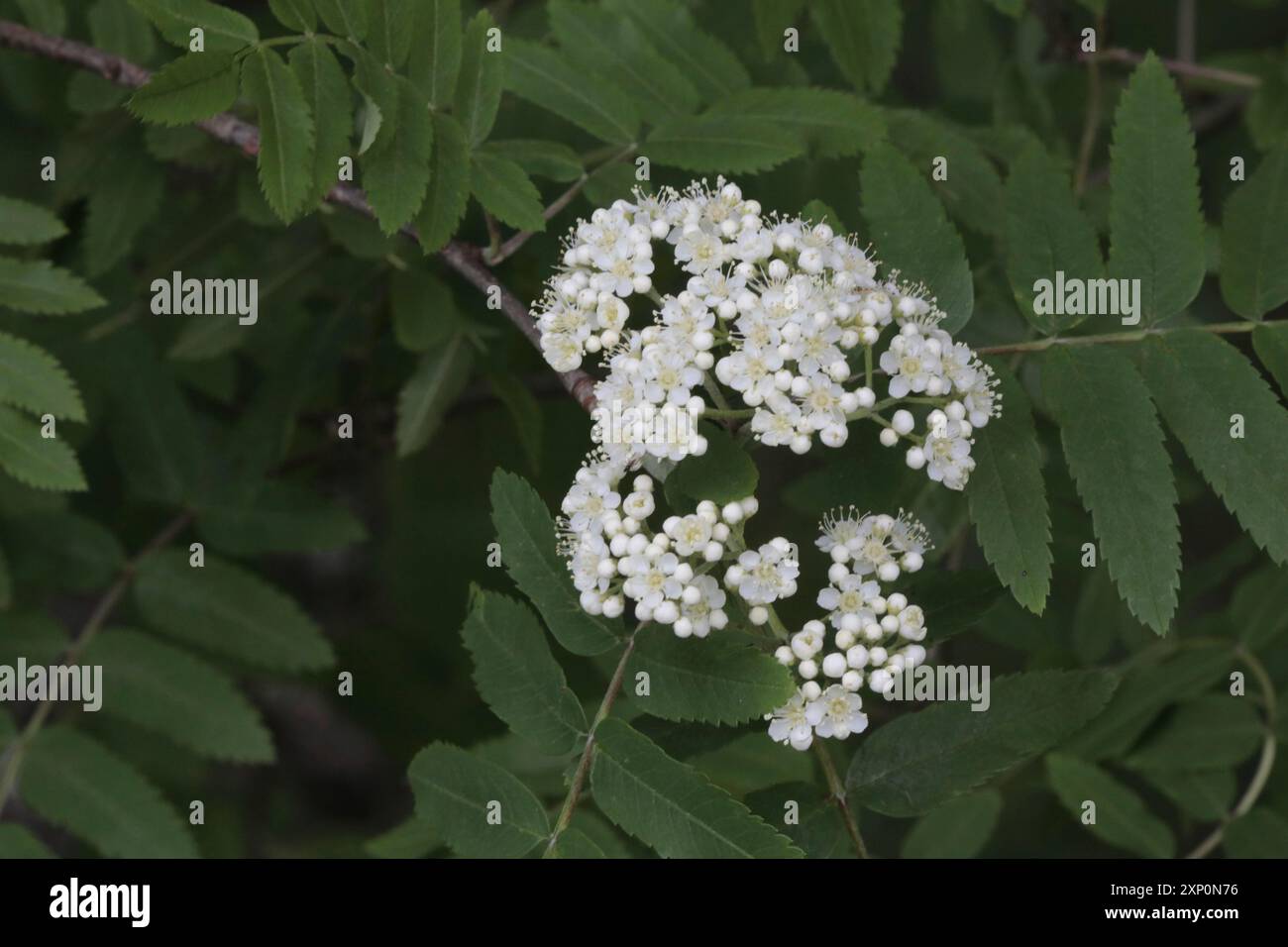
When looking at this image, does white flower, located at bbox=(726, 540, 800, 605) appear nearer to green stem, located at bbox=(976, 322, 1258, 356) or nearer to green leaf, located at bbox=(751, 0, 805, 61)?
green stem, located at bbox=(976, 322, 1258, 356)

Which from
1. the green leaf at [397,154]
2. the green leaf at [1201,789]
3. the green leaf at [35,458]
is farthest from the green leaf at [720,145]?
the green leaf at [1201,789]

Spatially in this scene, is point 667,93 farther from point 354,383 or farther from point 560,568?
point 354,383

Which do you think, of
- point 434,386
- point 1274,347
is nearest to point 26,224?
point 434,386

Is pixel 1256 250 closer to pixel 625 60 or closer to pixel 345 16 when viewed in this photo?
pixel 625 60

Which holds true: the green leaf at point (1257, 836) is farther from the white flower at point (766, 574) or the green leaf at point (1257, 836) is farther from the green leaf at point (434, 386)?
the green leaf at point (434, 386)

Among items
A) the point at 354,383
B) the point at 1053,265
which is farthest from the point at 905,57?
the point at 1053,265

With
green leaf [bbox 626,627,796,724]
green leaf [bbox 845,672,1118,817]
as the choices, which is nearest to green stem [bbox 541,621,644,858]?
green leaf [bbox 626,627,796,724]
